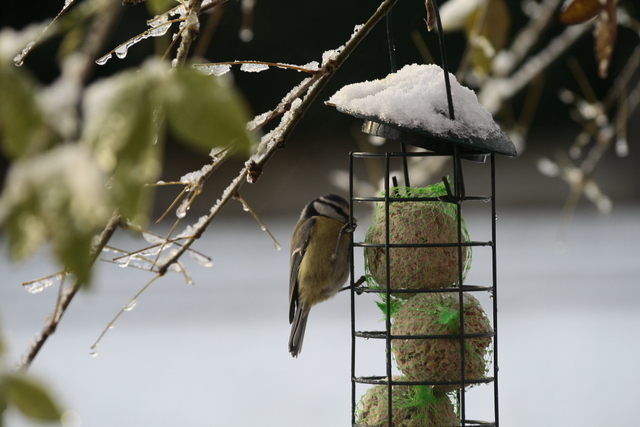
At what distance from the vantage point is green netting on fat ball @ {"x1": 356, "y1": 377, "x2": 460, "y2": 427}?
6.49 ft

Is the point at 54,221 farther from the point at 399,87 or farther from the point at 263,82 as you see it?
the point at 263,82

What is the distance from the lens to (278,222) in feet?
38.4

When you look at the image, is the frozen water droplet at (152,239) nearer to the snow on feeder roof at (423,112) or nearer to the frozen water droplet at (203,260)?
the frozen water droplet at (203,260)

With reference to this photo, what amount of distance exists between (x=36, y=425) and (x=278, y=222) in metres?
11.2

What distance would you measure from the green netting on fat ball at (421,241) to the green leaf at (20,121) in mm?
1506

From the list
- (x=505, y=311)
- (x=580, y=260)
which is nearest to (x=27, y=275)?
(x=505, y=311)

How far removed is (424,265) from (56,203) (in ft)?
5.12

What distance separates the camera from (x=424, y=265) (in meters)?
2.01

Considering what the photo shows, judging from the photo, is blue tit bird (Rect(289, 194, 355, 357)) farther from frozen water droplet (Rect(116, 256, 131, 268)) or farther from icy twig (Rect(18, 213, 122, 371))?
icy twig (Rect(18, 213, 122, 371))

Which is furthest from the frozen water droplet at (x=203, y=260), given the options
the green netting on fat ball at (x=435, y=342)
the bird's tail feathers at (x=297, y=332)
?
the bird's tail feathers at (x=297, y=332)

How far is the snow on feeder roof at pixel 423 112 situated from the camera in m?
1.78

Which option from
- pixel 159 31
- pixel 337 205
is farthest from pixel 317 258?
pixel 159 31

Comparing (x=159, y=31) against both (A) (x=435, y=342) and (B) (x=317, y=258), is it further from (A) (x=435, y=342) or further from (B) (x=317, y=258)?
(B) (x=317, y=258)

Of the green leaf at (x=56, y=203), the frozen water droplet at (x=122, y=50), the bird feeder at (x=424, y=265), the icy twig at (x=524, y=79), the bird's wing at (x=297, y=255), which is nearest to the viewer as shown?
the green leaf at (x=56, y=203)
